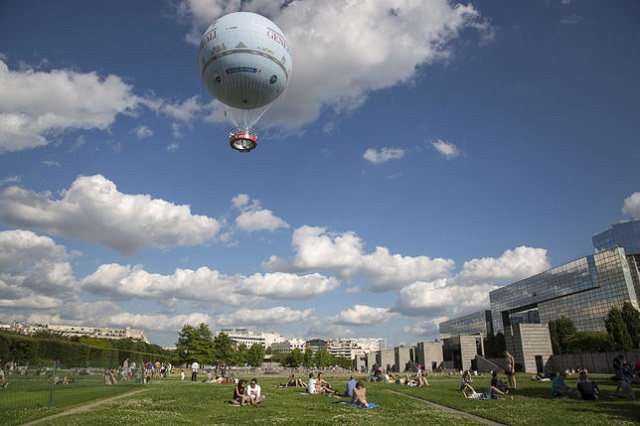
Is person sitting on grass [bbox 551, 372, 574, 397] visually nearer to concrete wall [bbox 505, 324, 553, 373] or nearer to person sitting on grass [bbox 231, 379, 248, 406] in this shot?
person sitting on grass [bbox 231, 379, 248, 406]

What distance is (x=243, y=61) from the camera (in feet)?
81.8

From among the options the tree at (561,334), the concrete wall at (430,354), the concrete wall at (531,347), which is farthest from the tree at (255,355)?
the concrete wall at (531,347)

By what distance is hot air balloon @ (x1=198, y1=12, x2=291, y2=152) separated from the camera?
24984mm

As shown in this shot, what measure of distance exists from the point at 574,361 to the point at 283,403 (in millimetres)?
49454

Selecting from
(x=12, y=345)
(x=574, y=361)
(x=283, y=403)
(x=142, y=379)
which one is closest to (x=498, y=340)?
(x=574, y=361)

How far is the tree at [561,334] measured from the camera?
→ 97312mm

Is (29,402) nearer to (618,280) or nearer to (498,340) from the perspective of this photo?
(498,340)

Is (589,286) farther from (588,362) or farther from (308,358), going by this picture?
(308,358)

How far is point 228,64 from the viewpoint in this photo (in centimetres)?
2505

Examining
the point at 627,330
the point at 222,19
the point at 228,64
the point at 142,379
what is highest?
the point at 222,19

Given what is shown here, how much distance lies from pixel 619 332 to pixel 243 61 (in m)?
77.8

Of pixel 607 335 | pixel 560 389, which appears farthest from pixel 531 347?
pixel 607 335

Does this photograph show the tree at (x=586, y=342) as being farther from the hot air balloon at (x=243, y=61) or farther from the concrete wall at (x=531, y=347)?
the hot air balloon at (x=243, y=61)

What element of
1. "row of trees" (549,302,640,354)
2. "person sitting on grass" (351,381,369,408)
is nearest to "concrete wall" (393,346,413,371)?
"row of trees" (549,302,640,354)
